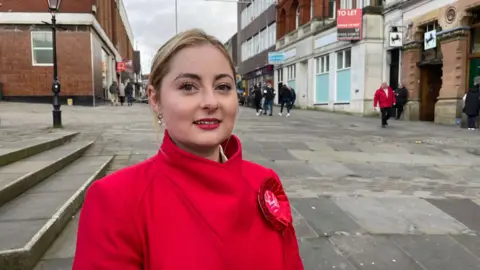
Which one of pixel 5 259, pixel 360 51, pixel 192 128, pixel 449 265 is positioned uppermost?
pixel 360 51

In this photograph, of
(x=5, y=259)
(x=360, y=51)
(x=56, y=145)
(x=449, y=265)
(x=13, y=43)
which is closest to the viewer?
(x=5, y=259)

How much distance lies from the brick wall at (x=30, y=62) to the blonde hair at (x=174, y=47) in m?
23.3

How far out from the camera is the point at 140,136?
408 inches

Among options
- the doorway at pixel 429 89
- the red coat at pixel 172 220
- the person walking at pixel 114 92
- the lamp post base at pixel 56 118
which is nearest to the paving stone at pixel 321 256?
the red coat at pixel 172 220

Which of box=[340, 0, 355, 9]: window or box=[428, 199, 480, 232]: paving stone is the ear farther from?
box=[340, 0, 355, 9]: window

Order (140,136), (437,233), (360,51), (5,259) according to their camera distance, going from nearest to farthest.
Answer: (5,259) → (437,233) → (140,136) → (360,51)

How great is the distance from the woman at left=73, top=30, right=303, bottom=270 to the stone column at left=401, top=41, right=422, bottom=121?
18.5 m

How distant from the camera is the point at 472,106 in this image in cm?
1404

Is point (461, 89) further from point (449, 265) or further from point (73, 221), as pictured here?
point (73, 221)

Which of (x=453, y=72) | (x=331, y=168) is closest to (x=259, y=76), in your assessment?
(x=453, y=72)

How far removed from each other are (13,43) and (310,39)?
17.8 meters

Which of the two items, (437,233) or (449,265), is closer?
(449,265)

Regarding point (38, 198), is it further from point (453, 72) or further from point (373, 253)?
point (453, 72)

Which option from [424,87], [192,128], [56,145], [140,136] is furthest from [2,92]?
[192,128]
